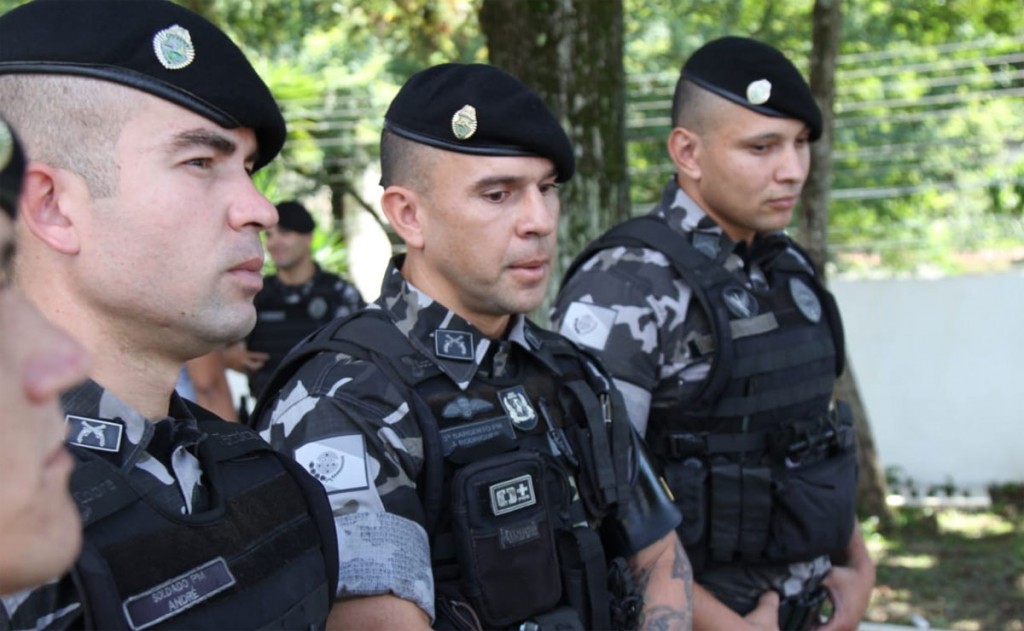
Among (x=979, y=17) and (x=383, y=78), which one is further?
(x=383, y=78)

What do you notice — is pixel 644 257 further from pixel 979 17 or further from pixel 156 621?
pixel 979 17

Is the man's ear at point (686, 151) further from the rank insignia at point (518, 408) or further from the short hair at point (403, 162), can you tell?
the rank insignia at point (518, 408)

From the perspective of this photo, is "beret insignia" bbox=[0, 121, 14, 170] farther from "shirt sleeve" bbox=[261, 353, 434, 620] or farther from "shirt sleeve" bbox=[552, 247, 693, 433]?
"shirt sleeve" bbox=[552, 247, 693, 433]

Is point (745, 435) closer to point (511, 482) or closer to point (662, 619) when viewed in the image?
point (662, 619)

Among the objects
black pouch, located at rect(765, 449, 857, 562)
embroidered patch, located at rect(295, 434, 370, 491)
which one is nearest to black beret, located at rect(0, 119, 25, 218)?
embroidered patch, located at rect(295, 434, 370, 491)

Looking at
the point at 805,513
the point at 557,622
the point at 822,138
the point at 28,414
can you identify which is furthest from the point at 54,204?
the point at 822,138

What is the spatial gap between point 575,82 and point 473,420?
230 centimetres

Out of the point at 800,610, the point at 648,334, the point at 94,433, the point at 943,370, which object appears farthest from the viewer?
the point at 943,370

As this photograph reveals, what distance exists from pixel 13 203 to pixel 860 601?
112 inches

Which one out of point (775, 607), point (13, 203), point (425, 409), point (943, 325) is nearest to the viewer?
point (13, 203)

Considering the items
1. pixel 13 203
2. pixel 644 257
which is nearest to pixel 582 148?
pixel 644 257

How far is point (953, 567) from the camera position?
678 cm

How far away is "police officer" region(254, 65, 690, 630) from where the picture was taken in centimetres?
206

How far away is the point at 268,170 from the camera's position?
10.6 m
